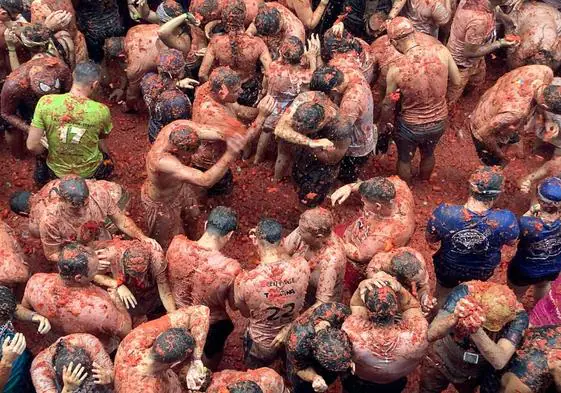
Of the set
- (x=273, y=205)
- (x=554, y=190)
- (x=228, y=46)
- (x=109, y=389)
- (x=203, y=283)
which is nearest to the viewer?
(x=109, y=389)

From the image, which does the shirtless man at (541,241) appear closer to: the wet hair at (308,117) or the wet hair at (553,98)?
the wet hair at (553,98)

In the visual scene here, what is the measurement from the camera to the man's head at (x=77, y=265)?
5.52 metres

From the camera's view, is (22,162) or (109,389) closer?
(109,389)

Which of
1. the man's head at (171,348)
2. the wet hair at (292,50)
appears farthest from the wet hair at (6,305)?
the wet hair at (292,50)

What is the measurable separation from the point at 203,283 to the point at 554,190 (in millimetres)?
3364

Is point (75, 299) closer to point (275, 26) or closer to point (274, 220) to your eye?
point (274, 220)

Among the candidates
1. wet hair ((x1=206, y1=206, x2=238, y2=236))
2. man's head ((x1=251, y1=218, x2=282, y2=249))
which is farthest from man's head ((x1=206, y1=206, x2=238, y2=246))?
man's head ((x1=251, y1=218, x2=282, y2=249))

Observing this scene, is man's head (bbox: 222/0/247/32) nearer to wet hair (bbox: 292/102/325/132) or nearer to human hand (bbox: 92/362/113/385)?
wet hair (bbox: 292/102/325/132)

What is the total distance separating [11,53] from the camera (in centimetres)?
832

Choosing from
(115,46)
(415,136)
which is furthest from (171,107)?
(415,136)

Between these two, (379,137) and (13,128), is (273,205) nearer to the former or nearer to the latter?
(379,137)

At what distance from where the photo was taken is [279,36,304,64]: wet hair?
7793 millimetres

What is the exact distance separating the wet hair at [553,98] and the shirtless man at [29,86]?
5.29 meters

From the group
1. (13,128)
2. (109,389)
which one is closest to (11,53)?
(13,128)
